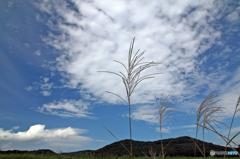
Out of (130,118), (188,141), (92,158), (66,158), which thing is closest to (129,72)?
(130,118)

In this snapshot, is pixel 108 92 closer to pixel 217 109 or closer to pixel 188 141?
pixel 217 109

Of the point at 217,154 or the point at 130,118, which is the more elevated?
the point at 130,118

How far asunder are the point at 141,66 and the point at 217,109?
2871 millimetres

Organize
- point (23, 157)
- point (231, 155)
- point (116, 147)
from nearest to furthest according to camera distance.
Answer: point (23, 157)
point (231, 155)
point (116, 147)

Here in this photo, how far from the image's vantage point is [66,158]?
625 cm

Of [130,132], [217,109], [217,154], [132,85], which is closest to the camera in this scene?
[130,132]

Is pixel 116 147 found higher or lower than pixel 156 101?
lower

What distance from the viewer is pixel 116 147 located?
14422 mm

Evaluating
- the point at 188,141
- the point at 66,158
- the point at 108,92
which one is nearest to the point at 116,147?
the point at 188,141

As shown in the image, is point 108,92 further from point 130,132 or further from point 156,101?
point 156,101

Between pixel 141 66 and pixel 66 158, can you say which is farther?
pixel 66 158

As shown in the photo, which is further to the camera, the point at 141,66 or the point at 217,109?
the point at 217,109

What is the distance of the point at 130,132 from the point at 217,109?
10.2 feet

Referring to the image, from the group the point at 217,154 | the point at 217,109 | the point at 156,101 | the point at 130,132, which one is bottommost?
the point at 217,154
